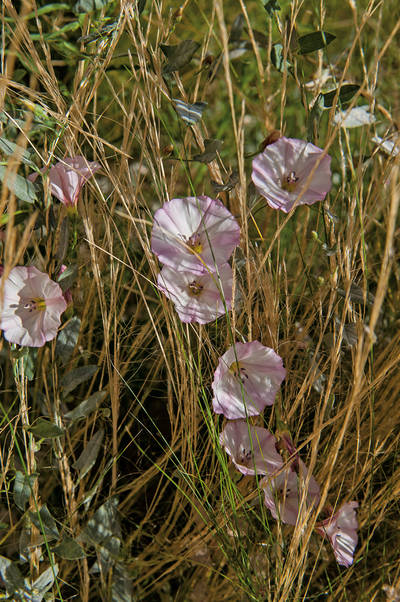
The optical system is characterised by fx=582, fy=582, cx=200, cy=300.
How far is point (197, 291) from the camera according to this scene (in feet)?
2.30

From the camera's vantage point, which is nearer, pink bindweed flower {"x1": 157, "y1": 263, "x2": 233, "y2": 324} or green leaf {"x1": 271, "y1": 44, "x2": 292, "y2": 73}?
pink bindweed flower {"x1": 157, "y1": 263, "x2": 233, "y2": 324}

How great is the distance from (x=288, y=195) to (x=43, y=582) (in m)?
0.57

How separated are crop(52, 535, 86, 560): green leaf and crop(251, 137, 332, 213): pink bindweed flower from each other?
48cm

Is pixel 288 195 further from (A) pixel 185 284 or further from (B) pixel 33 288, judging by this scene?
(B) pixel 33 288

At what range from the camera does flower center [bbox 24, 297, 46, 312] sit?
0.71 metres

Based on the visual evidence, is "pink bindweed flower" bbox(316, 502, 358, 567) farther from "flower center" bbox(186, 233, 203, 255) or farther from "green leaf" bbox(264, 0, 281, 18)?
"green leaf" bbox(264, 0, 281, 18)

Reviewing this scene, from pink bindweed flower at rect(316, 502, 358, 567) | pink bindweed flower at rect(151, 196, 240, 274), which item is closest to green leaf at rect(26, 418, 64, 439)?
pink bindweed flower at rect(151, 196, 240, 274)

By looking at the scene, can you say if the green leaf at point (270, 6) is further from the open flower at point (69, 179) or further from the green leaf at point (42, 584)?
the green leaf at point (42, 584)

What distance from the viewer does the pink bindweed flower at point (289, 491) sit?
0.71 meters

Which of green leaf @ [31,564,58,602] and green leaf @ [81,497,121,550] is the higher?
green leaf @ [81,497,121,550]

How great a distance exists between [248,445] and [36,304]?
12.7 inches

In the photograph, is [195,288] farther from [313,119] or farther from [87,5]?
[87,5]

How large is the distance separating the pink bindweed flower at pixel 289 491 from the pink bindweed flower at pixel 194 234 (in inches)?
10.7

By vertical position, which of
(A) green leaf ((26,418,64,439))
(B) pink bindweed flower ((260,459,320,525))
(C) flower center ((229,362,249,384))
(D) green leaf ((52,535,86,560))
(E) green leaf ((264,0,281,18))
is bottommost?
(D) green leaf ((52,535,86,560))
